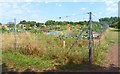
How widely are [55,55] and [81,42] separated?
161 inches

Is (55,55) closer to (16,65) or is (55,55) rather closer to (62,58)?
(62,58)

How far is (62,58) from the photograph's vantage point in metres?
9.16

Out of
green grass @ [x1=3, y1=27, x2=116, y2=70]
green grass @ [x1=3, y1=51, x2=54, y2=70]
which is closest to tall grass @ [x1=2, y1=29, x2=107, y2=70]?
green grass @ [x1=3, y1=27, x2=116, y2=70]

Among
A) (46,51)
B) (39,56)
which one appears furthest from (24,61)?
(46,51)

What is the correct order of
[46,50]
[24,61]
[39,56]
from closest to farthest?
[24,61] → [39,56] → [46,50]

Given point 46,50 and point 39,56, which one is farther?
point 46,50

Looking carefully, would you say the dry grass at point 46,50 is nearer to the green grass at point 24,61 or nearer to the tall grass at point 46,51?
the tall grass at point 46,51

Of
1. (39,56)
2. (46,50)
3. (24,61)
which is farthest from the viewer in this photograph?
(46,50)

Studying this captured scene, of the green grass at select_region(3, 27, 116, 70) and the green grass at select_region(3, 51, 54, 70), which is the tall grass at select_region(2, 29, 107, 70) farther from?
the green grass at select_region(3, 51, 54, 70)

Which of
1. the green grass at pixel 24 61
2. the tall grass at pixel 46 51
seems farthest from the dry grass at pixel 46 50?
the green grass at pixel 24 61

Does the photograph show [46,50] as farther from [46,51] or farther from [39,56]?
[39,56]

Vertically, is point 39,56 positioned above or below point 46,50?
below

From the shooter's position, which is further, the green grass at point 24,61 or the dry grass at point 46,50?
the dry grass at point 46,50

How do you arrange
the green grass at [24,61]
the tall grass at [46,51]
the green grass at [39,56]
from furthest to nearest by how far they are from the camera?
the tall grass at [46,51]
the green grass at [39,56]
the green grass at [24,61]
